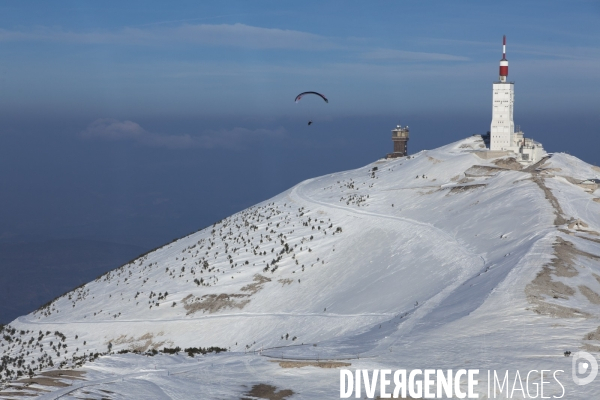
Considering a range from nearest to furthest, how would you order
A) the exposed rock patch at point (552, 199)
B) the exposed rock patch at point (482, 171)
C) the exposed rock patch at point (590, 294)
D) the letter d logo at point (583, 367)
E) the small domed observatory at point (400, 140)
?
1. the letter d logo at point (583, 367)
2. the exposed rock patch at point (590, 294)
3. the exposed rock patch at point (552, 199)
4. the exposed rock patch at point (482, 171)
5. the small domed observatory at point (400, 140)

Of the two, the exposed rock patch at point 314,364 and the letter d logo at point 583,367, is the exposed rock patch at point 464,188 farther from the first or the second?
the exposed rock patch at point 314,364

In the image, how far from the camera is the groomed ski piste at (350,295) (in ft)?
90.9

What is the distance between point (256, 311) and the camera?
1964 inches

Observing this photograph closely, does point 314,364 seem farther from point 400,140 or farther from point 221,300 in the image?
point 400,140

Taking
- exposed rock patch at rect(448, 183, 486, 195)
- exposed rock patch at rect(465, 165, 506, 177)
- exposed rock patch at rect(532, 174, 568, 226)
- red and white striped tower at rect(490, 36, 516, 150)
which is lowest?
exposed rock patch at rect(532, 174, 568, 226)

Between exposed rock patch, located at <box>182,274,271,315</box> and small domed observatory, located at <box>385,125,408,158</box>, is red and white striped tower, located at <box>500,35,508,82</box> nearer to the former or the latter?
small domed observatory, located at <box>385,125,408,158</box>

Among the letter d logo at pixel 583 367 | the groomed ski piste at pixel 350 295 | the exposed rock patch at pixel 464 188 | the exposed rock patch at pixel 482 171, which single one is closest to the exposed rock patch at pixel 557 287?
the groomed ski piste at pixel 350 295

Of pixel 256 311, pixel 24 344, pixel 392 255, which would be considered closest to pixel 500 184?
pixel 392 255

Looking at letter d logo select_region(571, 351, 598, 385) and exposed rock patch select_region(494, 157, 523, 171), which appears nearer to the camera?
letter d logo select_region(571, 351, 598, 385)

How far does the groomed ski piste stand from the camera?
1091 inches

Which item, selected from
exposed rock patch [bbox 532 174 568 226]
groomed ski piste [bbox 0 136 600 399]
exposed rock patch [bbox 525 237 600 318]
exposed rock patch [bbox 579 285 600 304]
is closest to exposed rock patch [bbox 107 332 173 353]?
groomed ski piste [bbox 0 136 600 399]

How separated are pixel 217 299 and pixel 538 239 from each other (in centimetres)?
2247

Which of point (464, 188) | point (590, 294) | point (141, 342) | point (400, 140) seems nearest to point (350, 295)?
point (141, 342)

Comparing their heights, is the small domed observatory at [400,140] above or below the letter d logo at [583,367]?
above
